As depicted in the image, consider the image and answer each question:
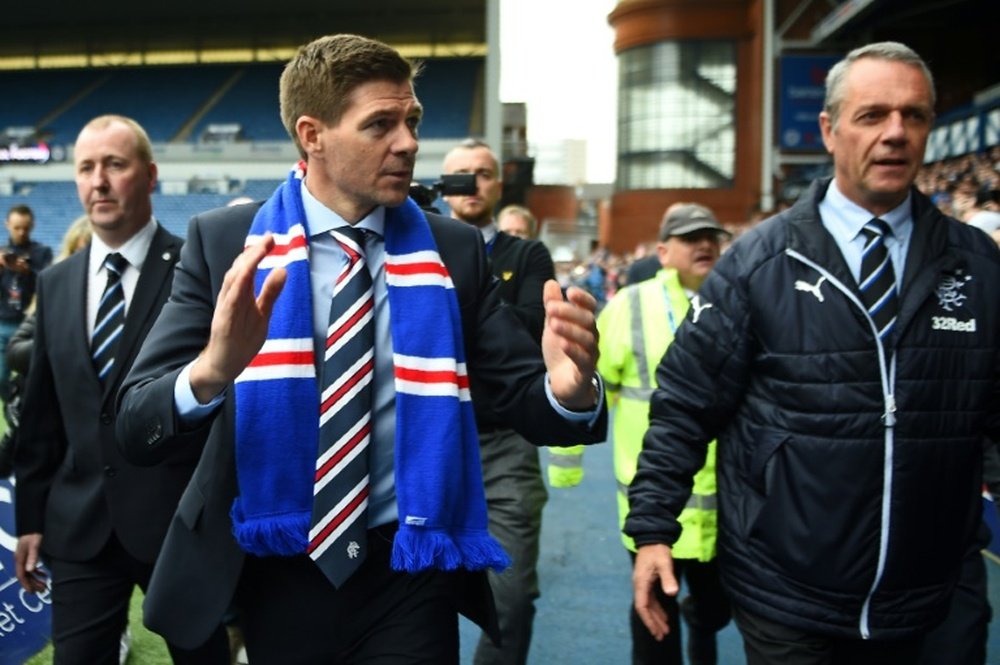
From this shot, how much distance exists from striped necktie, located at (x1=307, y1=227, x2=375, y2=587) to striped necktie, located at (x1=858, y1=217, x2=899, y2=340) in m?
1.17

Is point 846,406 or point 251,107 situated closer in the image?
point 846,406

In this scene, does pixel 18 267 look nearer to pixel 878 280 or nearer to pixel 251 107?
pixel 878 280

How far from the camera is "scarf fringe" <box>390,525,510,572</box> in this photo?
1.95 m

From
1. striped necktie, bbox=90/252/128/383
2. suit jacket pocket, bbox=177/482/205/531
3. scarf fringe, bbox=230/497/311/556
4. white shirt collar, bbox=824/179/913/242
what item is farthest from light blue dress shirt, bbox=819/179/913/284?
striped necktie, bbox=90/252/128/383

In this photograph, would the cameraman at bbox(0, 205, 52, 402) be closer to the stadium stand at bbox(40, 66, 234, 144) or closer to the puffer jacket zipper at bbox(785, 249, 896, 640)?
the puffer jacket zipper at bbox(785, 249, 896, 640)

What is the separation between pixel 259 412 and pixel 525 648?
210 centimetres

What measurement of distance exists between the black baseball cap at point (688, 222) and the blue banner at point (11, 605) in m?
2.97

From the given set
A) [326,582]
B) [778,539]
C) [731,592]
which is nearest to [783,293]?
[778,539]

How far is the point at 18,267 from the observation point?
28.3ft

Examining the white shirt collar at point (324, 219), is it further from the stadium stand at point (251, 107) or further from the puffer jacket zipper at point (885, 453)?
the stadium stand at point (251, 107)

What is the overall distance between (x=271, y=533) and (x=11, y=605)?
2.82 meters

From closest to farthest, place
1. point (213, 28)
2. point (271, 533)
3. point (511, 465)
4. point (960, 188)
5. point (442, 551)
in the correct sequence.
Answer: point (271, 533) < point (442, 551) < point (511, 465) < point (960, 188) < point (213, 28)

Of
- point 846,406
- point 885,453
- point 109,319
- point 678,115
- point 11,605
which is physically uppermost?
point 678,115

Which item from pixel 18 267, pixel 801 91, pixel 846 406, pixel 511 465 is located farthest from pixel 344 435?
pixel 801 91
